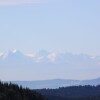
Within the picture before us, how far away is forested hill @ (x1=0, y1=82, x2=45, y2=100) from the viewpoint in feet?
388

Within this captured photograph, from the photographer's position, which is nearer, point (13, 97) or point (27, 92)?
point (13, 97)

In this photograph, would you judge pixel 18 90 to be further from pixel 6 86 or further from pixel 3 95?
pixel 3 95

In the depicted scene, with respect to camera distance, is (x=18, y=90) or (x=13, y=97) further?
(x=18, y=90)

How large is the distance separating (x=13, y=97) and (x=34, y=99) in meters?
11.6

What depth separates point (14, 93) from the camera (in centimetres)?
12462

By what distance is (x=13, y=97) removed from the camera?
4690 inches

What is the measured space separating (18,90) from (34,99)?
5.00m

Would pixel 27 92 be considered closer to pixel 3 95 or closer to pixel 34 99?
pixel 34 99

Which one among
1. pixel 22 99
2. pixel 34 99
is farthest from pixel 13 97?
pixel 34 99

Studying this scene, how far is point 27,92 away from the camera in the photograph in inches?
5310

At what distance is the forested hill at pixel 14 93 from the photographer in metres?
118

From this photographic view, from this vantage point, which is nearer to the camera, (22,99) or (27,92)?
(22,99)

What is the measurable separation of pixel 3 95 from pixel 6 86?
15.5 meters

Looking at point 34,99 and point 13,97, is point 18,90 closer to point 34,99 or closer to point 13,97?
point 34,99
